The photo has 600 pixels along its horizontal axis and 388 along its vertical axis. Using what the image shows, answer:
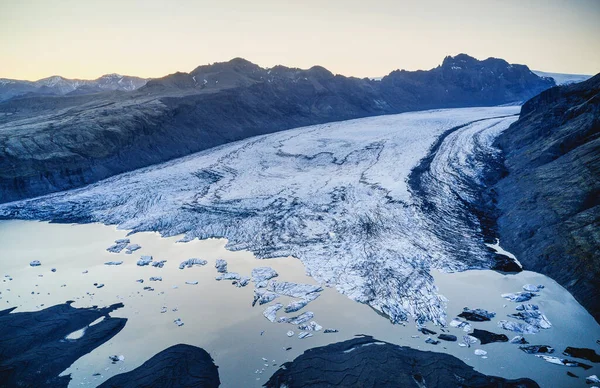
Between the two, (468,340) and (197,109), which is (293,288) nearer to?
(468,340)

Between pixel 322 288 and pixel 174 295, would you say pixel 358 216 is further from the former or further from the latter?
pixel 174 295

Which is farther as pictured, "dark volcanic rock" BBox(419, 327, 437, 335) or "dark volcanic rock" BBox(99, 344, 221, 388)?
"dark volcanic rock" BBox(419, 327, 437, 335)

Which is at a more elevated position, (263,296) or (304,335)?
(263,296)

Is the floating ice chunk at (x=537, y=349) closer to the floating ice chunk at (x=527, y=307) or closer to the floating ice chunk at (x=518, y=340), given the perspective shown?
the floating ice chunk at (x=518, y=340)

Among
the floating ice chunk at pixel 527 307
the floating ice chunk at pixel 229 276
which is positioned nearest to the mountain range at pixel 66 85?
the floating ice chunk at pixel 229 276

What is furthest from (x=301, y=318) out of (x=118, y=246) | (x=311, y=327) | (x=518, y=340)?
(x=118, y=246)

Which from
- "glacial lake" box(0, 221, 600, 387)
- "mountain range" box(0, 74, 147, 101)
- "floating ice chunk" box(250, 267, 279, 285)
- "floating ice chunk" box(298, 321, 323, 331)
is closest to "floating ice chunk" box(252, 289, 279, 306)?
"glacial lake" box(0, 221, 600, 387)

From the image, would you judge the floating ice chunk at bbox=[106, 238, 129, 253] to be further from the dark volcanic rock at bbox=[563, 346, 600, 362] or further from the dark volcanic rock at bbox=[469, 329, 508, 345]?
the dark volcanic rock at bbox=[563, 346, 600, 362]

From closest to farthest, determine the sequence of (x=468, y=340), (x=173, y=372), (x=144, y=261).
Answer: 1. (x=173, y=372)
2. (x=468, y=340)
3. (x=144, y=261)
